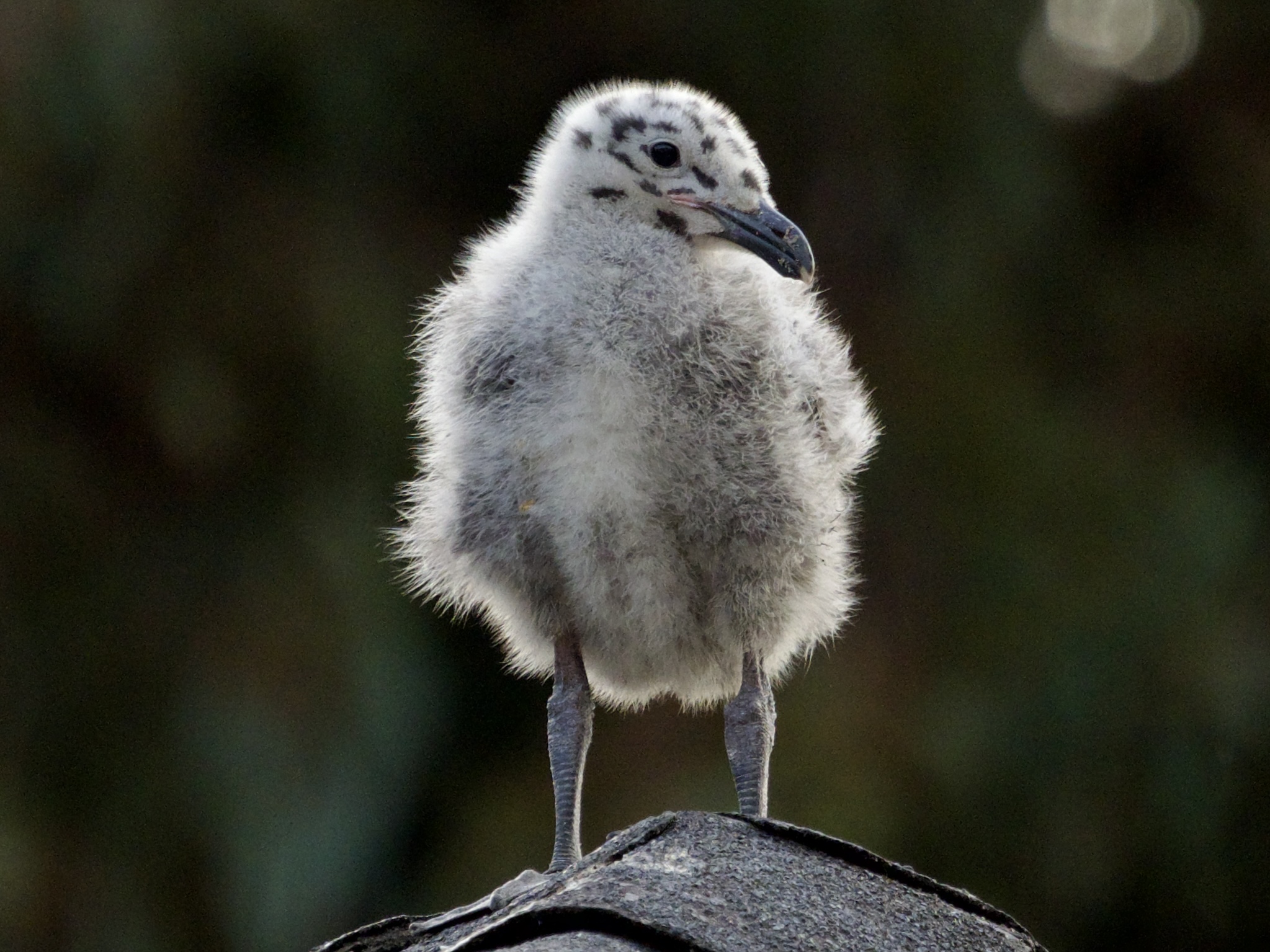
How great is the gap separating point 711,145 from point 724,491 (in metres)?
0.59

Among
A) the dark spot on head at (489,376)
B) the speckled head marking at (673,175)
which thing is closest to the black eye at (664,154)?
the speckled head marking at (673,175)

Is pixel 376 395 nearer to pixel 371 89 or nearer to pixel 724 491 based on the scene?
pixel 371 89

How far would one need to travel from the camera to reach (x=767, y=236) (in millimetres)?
2834

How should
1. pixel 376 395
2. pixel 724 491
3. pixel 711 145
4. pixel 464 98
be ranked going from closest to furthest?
pixel 724 491, pixel 711 145, pixel 376 395, pixel 464 98

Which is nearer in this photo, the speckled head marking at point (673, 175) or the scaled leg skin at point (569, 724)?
the scaled leg skin at point (569, 724)

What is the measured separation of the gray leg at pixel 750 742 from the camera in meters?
2.70

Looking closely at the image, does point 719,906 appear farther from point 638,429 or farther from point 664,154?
point 664,154

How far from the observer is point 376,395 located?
6332 millimetres

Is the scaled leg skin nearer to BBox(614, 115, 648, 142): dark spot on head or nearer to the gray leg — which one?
the gray leg

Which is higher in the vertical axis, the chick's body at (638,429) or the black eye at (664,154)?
the black eye at (664,154)

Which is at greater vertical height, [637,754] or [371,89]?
[371,89]

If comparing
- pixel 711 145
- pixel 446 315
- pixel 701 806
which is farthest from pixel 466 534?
pixel 701 806

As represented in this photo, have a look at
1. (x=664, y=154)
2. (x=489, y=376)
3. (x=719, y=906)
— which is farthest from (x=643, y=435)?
(x=719, y=906)

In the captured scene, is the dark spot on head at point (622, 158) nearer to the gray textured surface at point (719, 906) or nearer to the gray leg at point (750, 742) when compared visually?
the gray leg at point (750, 742)
